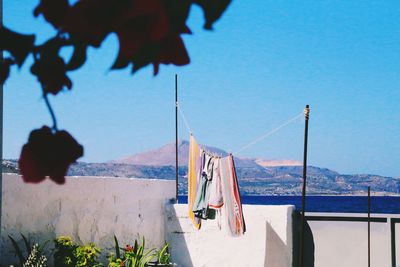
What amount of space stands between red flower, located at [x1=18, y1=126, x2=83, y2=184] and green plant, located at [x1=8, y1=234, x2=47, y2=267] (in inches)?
181

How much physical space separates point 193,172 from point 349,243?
1.62 meters

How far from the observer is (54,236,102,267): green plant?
18.0 feet

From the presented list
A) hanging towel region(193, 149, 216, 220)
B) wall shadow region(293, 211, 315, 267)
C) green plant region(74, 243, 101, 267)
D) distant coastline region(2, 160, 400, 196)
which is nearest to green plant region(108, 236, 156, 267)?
green plant region(74, 243, 101, 267)

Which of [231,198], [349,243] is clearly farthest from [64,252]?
[349,243]

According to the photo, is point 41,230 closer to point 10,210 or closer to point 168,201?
point 10,210

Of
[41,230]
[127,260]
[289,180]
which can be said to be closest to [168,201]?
[127,260]

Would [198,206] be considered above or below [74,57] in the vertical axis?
below

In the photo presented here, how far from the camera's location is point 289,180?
4481 inches

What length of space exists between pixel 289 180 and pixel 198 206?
109m

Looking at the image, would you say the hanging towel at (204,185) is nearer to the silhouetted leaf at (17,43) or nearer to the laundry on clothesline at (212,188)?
the laundry on clothesline at (212,188)

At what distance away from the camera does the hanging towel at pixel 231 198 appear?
17.7ft

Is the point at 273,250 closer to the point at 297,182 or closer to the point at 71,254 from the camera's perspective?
the point at 71,254

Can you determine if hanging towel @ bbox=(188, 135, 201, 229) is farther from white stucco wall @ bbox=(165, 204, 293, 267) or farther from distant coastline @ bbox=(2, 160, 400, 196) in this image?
distant coastline @ bbox=(2, 160, 400, 196)

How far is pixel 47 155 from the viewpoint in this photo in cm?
61
